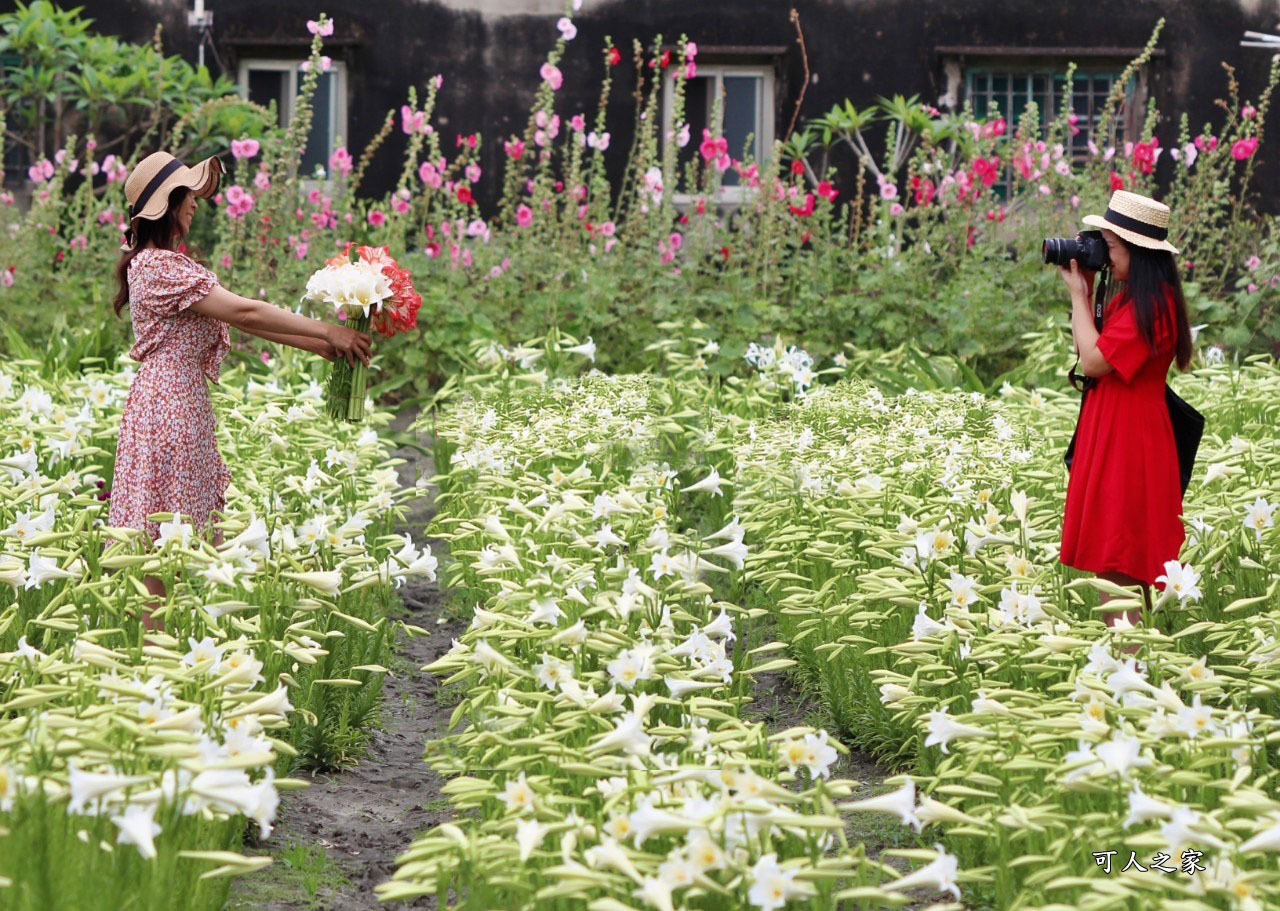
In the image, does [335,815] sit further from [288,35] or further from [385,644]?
[288,35]

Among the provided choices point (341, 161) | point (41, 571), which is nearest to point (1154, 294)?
point (41, 571)

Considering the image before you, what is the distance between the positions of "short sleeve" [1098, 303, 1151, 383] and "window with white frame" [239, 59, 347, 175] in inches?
379

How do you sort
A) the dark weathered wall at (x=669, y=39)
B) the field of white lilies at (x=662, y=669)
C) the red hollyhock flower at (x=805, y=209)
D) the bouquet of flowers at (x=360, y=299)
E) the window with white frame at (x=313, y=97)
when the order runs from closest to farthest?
the field of white lilies at (x=662, y=669) → the bouquet of flowers at (x=360, y=299) → the red hollyhock flower at (x=805, y=209) → the dark weathered wall at (x=669, y=39) → the window with white frame at (x=313, y=97)

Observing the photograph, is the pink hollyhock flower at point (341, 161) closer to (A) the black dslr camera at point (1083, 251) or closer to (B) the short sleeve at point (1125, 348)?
(A) the black dslr camera at point (1083, 251)

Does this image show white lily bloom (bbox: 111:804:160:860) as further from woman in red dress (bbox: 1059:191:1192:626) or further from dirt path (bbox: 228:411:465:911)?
woman in red dress (bbox: 1059:191:1192:626)

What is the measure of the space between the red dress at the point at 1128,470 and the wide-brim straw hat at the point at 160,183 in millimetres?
2634

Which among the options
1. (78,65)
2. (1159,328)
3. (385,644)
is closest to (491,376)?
(385,644)

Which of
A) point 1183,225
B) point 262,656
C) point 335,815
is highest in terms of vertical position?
point 1183,225

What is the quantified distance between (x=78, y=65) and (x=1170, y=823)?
1084 cm

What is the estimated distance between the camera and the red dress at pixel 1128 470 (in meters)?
4.56

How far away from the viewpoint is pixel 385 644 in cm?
500

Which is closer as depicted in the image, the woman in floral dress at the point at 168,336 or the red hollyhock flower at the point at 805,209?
the woman in floral dress at the point at 168,336

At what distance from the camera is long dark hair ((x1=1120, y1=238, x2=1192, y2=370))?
4566mm

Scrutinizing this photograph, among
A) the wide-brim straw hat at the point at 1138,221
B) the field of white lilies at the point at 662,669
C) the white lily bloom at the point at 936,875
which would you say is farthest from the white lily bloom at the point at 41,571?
the wide-brim straw hat at the point at 1138,221
